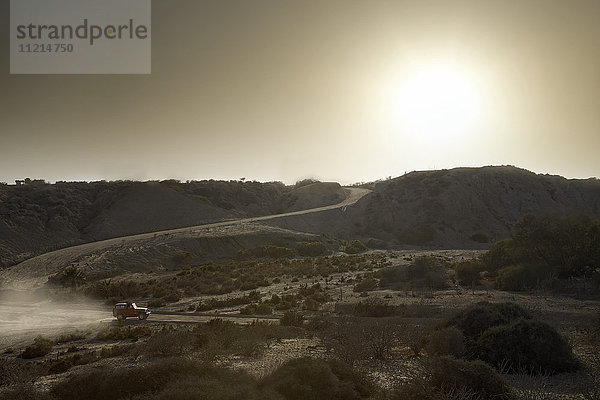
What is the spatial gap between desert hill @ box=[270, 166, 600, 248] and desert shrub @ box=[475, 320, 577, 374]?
55590mm

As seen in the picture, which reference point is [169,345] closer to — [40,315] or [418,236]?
[40,315]

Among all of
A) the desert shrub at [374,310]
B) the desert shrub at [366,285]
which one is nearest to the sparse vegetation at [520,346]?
the desert shrub at [374,310]

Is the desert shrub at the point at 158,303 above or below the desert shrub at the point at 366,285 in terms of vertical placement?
below

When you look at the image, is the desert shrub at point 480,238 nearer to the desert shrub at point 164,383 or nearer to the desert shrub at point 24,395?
the desert shrub at point 164,383

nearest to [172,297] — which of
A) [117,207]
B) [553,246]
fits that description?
[553,246]

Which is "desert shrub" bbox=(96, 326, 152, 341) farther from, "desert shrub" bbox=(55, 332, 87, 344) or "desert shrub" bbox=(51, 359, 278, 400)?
"desert shrub" bbox=(51, 359, 278, 400)

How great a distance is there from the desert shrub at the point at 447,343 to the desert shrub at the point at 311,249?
44100 mm

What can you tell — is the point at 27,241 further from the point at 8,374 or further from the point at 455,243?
the point at 455,243

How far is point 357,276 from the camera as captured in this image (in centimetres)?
3716

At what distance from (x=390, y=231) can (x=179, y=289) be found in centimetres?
4664

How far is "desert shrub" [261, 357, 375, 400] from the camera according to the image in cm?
926

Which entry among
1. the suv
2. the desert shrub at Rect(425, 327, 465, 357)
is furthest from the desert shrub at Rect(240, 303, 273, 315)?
the desert shrub at Rect(425, 327, 465, 357)

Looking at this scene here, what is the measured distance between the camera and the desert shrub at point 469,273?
31641 millimetres

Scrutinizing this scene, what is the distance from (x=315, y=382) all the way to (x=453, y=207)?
75.2 meters
